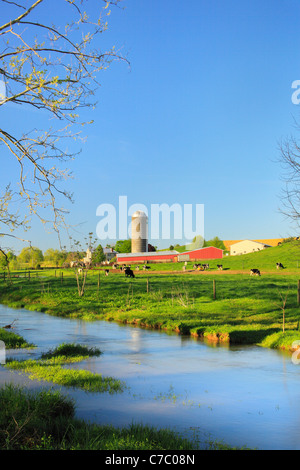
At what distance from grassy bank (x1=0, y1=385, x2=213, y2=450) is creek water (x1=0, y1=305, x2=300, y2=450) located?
78 cm

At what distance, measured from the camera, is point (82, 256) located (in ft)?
122

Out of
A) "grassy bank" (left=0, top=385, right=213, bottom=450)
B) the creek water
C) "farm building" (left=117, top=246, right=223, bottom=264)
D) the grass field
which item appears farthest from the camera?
"farm building" (left=117, top=246, right=223, bottom=264)

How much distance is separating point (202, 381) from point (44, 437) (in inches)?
256

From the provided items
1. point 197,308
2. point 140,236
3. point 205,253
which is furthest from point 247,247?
point 197,308

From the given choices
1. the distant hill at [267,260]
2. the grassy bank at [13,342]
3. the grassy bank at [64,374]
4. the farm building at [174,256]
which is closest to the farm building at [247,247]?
the farm building at [174,256]

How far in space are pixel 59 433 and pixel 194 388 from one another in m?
5.11

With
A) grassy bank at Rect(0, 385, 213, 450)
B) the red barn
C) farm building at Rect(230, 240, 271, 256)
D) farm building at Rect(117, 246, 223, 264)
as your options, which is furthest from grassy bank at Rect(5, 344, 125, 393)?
farm building at Rect(230, 240, 271, 256)

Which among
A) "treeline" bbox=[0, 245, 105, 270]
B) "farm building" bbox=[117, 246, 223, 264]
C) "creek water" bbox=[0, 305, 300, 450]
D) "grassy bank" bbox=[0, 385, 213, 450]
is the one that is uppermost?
"farm building" bbox=[117, 246, 223, 264]

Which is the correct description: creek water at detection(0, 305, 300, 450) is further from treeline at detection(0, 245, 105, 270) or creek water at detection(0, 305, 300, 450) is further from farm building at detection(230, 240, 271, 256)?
farm building at detection(230, 240, 271, 256)

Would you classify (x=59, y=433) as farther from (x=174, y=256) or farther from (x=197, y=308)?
(x=174, y=256)

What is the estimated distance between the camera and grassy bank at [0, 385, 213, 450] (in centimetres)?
727

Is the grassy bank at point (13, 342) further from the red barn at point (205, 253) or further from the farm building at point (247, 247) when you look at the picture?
the farm building at point (247, 247)
